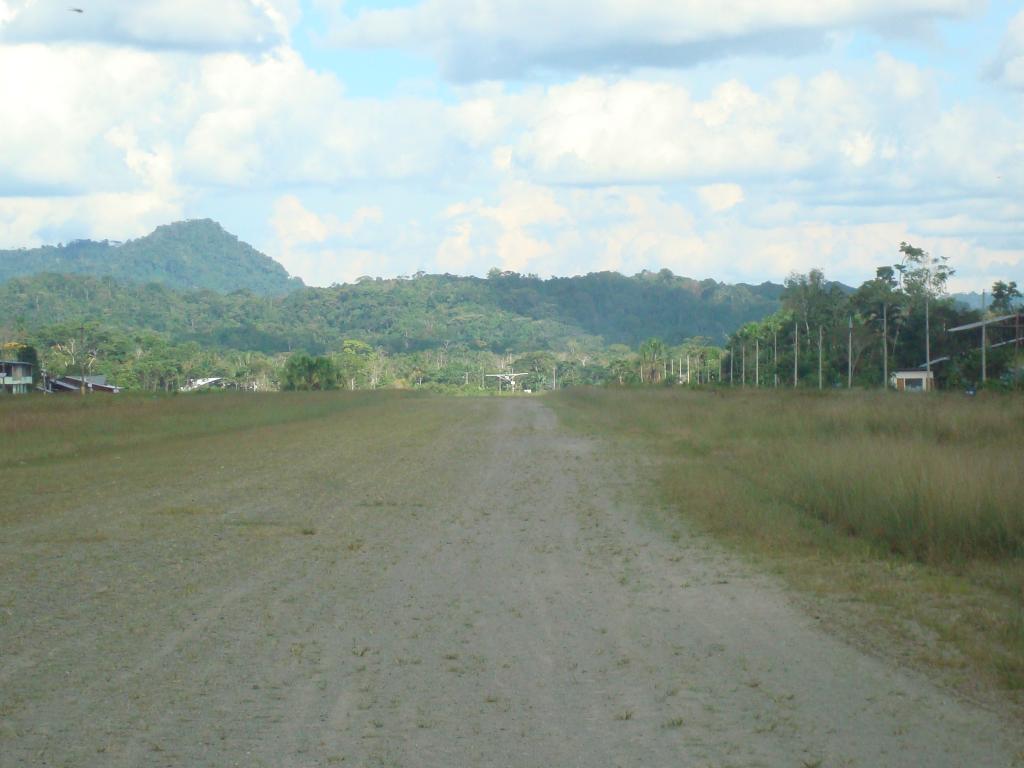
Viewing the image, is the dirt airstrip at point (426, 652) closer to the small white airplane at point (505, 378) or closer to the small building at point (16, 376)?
the small building at point (16, 376)

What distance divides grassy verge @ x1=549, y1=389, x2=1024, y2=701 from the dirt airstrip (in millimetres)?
553

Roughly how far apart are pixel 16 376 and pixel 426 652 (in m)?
83.0

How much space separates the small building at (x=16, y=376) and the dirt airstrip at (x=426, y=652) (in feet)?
229

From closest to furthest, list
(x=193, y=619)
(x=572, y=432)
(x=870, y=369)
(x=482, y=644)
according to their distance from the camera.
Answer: (x=482, y=644) < (x=193, y=619) < (x=572, y=432) < (x=870, y=369)

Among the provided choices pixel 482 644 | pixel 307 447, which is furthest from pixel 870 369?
pixel 482 644

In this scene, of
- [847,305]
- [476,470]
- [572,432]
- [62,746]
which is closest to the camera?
[62,746]

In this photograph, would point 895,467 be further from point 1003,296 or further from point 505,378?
point 505,378

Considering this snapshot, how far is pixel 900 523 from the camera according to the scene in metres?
11.9

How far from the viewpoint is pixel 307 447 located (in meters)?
27.6

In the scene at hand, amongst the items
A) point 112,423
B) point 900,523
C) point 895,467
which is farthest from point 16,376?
point 900,523

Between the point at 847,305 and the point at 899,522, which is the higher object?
the point at 847,305

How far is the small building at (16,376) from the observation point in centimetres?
7894

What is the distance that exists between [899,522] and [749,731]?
21.7 feet

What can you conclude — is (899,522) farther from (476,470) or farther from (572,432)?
(572,432)
